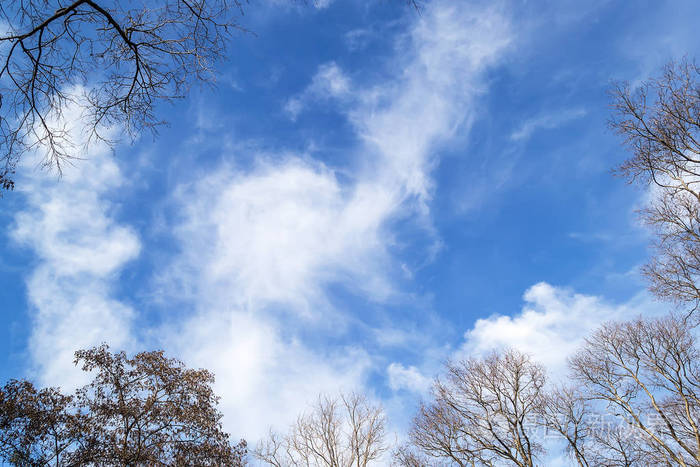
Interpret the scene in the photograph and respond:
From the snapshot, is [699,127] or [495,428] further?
[495,428]

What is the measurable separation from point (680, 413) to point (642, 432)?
180 cm

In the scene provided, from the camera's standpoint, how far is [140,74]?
5145 millimetres

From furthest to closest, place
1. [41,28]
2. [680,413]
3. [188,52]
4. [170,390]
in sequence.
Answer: [680,413], [170,390], [188,52], [41,28]

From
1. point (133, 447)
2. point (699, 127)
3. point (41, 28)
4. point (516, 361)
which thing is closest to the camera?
point (41, 28)

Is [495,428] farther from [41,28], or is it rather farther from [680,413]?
[41,28]

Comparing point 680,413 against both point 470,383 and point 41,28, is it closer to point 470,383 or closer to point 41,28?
point 470,383

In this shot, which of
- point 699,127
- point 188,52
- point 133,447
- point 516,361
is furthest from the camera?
point 516,361

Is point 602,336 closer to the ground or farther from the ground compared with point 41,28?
farther from the ground

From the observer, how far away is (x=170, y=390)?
16.0 metres

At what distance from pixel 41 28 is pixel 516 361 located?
2164 cm

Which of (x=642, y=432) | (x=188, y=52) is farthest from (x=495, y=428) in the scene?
(x=188, y=52)

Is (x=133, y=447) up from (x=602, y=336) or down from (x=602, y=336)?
down

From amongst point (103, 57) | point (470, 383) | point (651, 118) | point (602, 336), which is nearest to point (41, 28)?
point (103, 57)

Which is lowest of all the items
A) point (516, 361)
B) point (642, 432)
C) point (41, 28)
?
point (642, 432)
